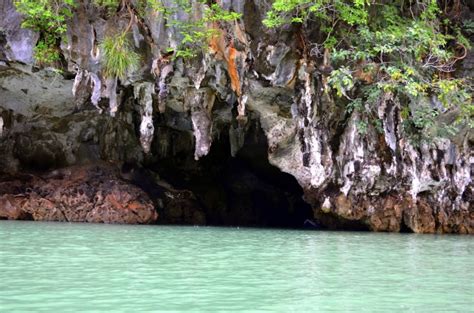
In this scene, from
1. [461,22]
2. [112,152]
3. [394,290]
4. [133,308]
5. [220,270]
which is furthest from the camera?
[112,152]

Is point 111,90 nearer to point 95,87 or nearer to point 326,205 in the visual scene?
point 95,87

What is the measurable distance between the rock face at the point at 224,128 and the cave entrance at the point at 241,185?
2.24 feet

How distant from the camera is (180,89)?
14.5 metres

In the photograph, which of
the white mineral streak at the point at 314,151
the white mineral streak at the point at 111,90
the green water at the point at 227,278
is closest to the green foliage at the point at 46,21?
the white mineral streak at the point at 111,90

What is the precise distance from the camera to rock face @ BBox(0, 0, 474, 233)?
513 inches

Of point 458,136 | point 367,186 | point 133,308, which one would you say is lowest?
point 133,308

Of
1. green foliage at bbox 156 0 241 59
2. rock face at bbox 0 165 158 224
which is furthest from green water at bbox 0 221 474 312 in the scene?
rock face at bbox 0 165 158 224

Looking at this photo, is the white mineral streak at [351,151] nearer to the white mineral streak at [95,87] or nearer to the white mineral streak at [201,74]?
the white mineral streak at [201,74]

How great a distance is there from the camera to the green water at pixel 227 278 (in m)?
4.13

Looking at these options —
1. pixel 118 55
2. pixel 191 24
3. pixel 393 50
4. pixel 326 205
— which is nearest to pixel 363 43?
pixel 393 50

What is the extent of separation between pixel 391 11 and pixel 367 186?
12.9ft

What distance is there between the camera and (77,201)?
1662 centimetres

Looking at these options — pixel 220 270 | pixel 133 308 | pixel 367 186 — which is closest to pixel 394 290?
pixel 220 270

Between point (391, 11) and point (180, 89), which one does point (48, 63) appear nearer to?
point (180, 89)
